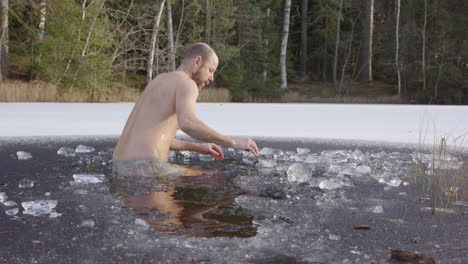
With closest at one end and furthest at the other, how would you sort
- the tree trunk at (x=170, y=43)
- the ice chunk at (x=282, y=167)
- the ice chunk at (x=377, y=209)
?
the ice chunk at (x=377, y=209) < the ice chunk at (x=282, y=167) < the tree trunk at (x=170, y=43)

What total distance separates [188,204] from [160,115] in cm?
88

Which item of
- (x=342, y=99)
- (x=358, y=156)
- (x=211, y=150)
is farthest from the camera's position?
(x=342, y=99)

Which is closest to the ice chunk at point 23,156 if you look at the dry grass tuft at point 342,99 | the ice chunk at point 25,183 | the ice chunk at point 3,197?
the ice chunk at point 25,183

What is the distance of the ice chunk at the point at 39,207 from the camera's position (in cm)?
255

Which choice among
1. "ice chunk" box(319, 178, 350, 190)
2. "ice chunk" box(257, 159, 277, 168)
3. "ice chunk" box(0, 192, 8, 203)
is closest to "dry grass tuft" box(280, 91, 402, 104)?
"ice chunk" box(257, 159, 277, 168)

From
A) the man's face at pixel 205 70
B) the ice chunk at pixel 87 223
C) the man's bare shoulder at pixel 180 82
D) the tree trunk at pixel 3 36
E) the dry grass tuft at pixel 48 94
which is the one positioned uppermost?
the tree trunk at pixel 3 36

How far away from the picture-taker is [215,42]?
2253 cm

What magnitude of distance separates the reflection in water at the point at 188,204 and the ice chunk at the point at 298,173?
43 cm

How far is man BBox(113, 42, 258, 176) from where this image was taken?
335 centimetres

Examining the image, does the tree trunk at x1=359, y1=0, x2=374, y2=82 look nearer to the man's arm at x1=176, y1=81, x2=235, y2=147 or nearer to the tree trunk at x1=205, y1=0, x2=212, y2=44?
the tree trunk at x1=205, y1=0, x2=212, y2=44

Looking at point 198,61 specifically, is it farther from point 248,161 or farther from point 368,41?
point 368,41

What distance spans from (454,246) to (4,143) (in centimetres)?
476

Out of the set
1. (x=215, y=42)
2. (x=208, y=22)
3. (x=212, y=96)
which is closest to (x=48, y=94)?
(x=212, y=96)

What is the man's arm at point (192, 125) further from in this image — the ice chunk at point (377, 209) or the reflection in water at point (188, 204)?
the ice chunk at point (377, 209)
